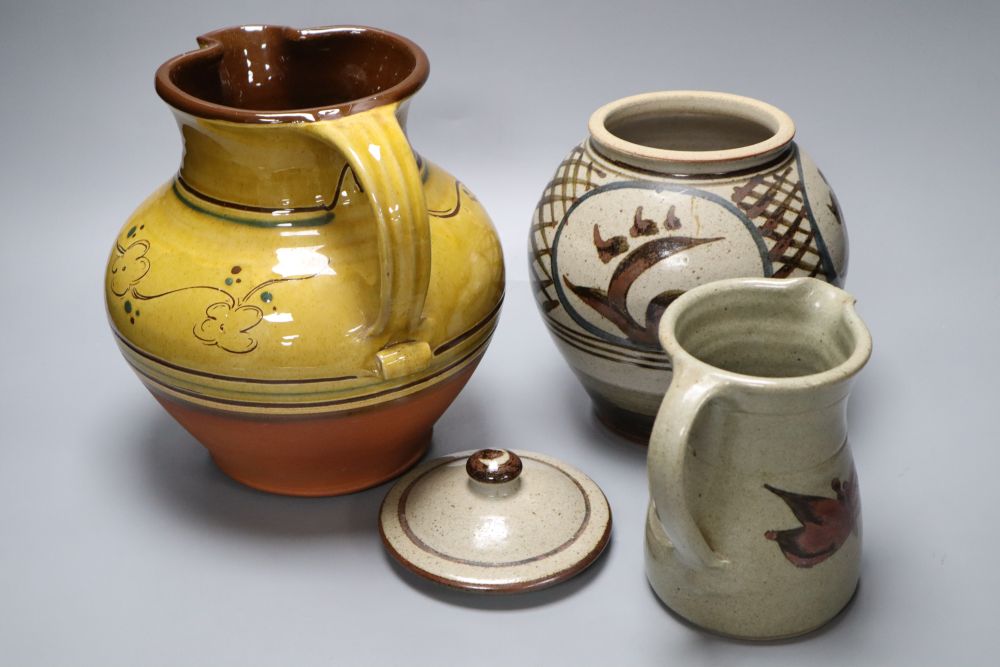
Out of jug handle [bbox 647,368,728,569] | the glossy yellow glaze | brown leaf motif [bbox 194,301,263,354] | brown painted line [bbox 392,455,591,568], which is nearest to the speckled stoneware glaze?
jug handle [bbox 647,368,728,569]

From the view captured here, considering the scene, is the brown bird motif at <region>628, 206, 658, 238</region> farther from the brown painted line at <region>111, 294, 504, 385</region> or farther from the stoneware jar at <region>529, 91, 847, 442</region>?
the brown painted line at <region>111, 294, 504, 385</region>

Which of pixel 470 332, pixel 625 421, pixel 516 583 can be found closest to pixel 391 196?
pixel 470 332

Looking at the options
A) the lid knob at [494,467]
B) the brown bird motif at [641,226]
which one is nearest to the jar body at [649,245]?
the brown bird motif at [641,226]

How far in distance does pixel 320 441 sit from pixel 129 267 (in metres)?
0.33

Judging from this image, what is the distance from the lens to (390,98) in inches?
63.5

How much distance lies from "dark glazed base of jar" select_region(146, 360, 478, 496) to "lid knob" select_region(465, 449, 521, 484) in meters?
0.10

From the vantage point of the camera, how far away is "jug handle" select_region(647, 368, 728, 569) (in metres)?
1.41

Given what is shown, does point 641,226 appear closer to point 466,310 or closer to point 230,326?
point 466,310

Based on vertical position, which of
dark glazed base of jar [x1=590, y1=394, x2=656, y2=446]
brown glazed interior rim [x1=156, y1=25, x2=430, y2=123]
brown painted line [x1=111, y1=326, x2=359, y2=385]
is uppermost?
brown glazed interior rim [x1=156, y1=25, x2=430, y2=123]

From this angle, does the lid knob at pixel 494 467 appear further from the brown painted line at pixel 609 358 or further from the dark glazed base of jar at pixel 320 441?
the brown painted line at pixel 609 358

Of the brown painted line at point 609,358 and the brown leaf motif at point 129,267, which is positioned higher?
the brown leaf motif at point 129,267

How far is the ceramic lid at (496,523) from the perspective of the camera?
1644mm

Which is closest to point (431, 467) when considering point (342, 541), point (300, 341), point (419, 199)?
point (342, 541)

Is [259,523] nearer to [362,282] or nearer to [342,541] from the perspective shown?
[342,541]
